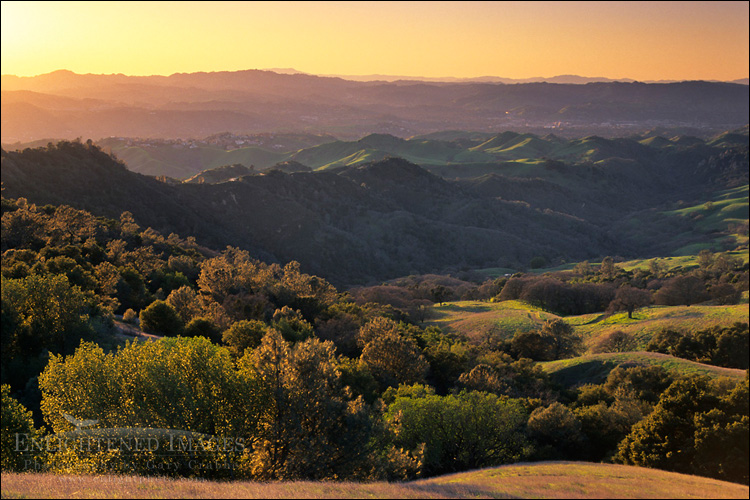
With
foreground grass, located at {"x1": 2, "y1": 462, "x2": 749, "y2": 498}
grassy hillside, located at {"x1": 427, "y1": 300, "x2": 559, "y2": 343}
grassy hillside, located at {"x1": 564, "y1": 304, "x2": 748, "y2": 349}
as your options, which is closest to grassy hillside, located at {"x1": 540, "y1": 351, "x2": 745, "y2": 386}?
grassy hillside, located at {"x1": 564, "y1": 304, "x2": 748, "y2": 349}

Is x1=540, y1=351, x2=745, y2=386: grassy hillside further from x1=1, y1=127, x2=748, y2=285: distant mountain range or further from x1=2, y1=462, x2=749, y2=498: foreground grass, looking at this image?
x1=1, y1=127, x2=748, y2=285: distant mountain range

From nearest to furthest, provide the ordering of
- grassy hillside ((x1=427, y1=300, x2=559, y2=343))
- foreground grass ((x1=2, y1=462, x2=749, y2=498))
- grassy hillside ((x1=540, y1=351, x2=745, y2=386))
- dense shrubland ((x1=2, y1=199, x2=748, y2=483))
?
1. foreground grass ((x1=2, y1=462, x2=749, y2=498))
2. dense shrubland ((x1=2, y1=199, x2=748, y2=483))
3. grassy hillside ((x1=540, y1=351, x2=745, y2=386))
4. grassy hillside ((x1=427, y1=300, x2=559, y2=343))

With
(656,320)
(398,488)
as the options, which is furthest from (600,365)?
(398,488)

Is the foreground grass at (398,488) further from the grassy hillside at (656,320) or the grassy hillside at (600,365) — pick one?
the grassy hillside at (656,320)

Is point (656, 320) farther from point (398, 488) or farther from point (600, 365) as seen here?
point (398, 488)

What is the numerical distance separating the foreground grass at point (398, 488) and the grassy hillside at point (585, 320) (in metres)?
45.5

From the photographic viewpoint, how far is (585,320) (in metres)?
73.6

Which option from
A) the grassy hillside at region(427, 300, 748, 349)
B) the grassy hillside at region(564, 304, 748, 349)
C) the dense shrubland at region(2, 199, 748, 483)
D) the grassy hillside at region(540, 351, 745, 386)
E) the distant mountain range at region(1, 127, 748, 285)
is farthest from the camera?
the distant mountain range at region(1, 127, 748, 285)

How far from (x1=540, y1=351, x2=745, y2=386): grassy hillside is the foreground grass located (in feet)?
101

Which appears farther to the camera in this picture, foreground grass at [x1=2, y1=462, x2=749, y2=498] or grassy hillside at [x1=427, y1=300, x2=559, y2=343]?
grassy hillside at [x1=427, y1=300, x2=559, y2=343]

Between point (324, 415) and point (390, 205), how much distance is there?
137 m

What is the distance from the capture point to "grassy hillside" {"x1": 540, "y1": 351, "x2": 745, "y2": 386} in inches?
1902

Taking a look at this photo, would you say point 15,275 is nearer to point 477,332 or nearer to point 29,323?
point 29,323

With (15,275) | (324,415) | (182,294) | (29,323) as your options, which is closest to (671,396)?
(324,415)
